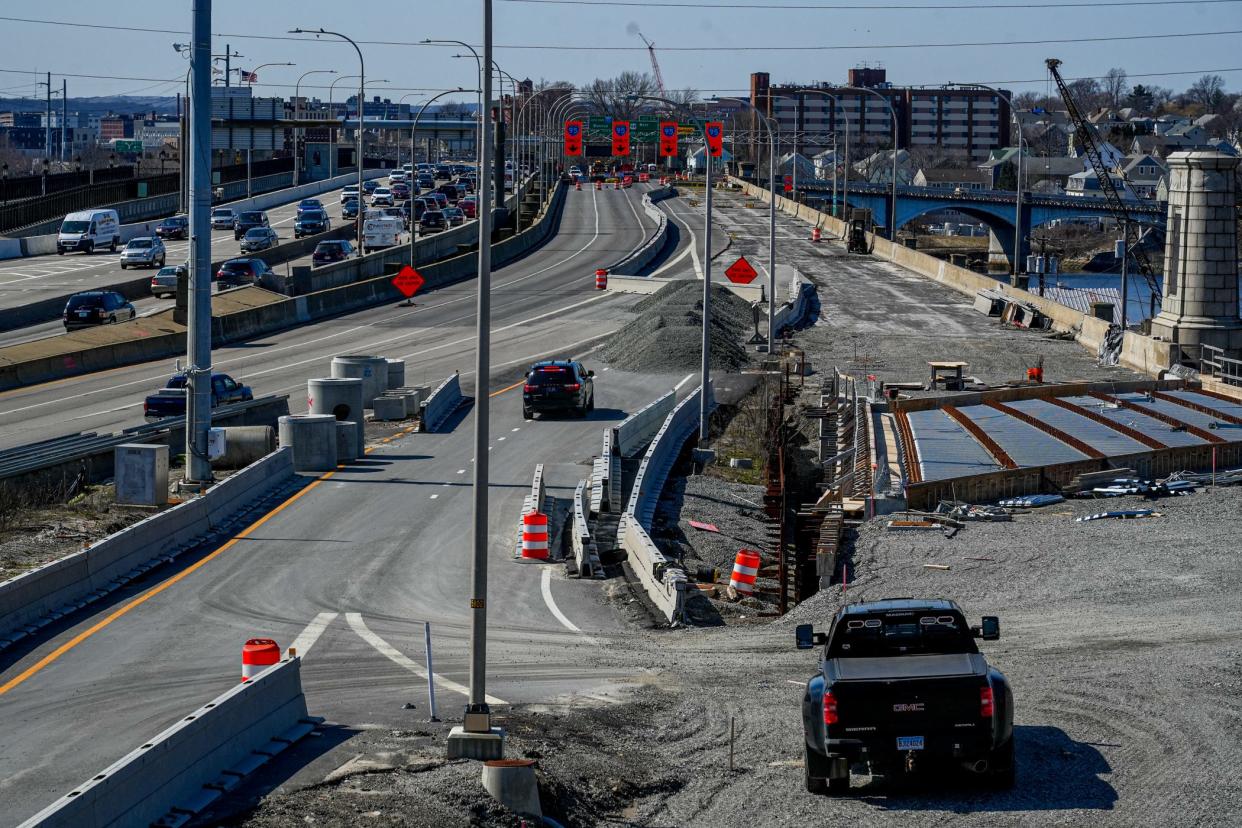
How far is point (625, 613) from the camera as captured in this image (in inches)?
963

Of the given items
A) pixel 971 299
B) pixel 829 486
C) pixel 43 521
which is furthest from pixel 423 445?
pixel 971 299

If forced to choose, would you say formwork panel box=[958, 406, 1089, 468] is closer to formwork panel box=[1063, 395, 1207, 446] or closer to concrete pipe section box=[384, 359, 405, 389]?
formwork panel box=[1063, 395, 1207, 446]

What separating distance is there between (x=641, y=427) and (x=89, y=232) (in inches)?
2158

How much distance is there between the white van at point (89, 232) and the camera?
3452 inches

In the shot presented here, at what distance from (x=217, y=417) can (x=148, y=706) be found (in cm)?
2290

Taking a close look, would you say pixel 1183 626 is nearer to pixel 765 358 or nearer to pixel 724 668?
pixel 724 668

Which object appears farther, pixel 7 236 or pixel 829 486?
pixel 7 236

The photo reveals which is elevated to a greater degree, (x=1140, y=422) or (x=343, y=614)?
(x=1140, y=422)

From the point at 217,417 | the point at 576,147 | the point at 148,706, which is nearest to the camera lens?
the point at 148,706

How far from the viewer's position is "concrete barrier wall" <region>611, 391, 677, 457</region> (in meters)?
40.4

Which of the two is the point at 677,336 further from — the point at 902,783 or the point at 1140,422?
the point at 902,783

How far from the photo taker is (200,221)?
29297 mm

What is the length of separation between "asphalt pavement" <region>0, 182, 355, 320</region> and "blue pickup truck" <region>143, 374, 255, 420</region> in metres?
19.4

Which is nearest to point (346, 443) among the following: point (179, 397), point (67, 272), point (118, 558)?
point (179, 397)
